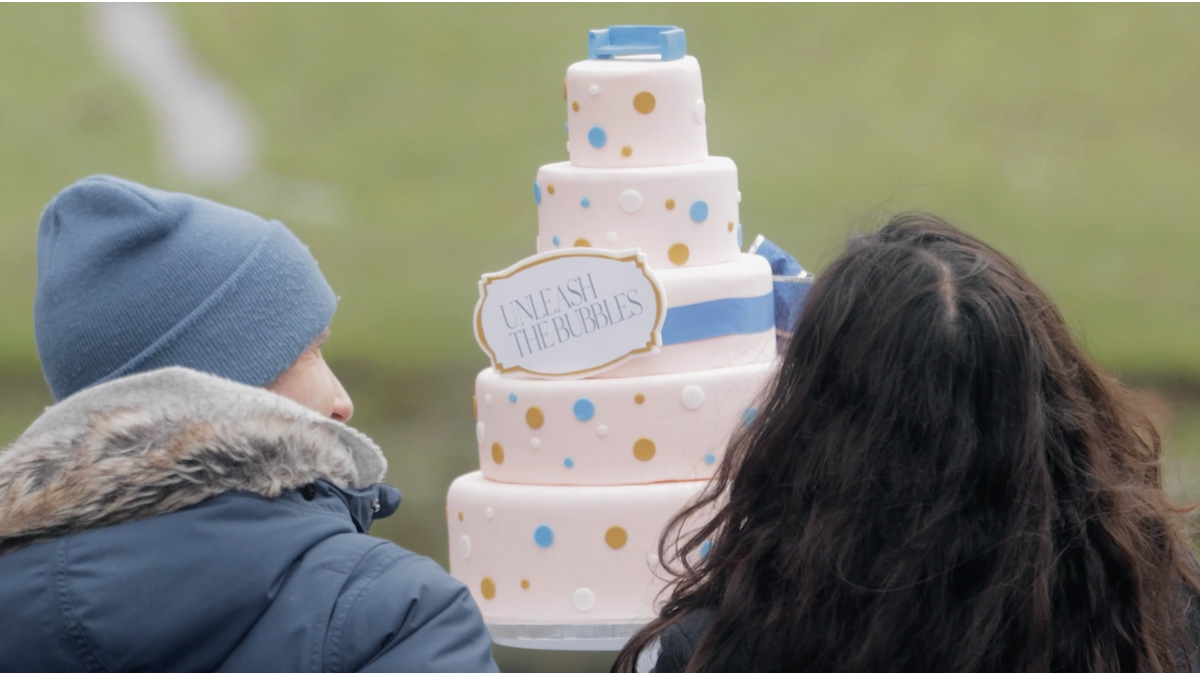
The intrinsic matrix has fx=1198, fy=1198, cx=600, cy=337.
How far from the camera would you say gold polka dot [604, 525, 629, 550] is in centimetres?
245

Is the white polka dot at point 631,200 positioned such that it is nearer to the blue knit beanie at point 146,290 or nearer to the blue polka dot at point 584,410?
the blue polka dot at point 584,410

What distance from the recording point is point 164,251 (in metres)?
1.46

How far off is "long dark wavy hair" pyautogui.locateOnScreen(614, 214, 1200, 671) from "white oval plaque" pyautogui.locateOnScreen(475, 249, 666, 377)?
1.12 m

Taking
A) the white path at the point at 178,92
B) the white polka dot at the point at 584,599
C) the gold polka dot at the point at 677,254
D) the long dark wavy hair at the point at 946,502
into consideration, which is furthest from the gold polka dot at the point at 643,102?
the white path at the point at 178,92

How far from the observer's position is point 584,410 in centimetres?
248

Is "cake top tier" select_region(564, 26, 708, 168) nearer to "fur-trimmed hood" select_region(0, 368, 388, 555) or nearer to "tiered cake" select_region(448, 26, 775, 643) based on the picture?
"tiered cake" select_region(448, 26, 775, 643)

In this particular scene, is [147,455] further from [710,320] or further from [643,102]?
[643,102]

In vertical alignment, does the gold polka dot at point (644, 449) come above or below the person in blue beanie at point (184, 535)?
below

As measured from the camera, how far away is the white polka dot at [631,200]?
8.34 ft

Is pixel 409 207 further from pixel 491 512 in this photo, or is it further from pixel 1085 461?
pixel 1085 461

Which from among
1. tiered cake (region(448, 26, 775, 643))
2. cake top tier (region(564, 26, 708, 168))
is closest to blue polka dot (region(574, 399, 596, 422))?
tiered cake (region(448, 26, 775, 643))

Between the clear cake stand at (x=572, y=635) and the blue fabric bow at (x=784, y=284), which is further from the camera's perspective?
the blue fabric bow at (x=784, y=284)

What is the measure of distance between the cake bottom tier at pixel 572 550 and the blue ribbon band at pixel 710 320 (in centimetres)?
31

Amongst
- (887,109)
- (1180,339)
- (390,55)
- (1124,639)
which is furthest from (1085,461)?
(390,55)
